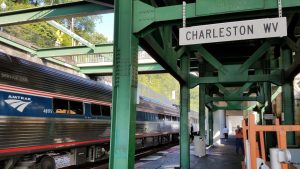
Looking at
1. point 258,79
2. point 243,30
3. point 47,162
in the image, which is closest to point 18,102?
point 47,162

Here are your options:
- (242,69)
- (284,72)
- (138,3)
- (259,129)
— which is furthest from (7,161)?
(284,72)

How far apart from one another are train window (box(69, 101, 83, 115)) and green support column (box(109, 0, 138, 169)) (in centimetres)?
508

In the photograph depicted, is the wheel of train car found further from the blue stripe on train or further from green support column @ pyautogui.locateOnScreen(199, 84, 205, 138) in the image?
green support column @ pyautogui.locateOnScreen(199, 84, 205, 138)

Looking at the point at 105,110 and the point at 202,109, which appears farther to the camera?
the point at 202,109

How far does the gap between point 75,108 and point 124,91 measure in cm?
546

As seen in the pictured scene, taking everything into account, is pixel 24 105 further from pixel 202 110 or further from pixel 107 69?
pixel 107 69

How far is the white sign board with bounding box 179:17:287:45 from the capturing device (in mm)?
5156

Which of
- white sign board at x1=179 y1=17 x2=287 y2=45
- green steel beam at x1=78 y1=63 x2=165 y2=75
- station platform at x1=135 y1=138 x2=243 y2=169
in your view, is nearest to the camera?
white sign board at x1=179 y1=17 x2=287 y2=45

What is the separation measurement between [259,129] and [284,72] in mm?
7564

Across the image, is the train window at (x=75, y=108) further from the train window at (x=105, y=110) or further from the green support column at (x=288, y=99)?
the green support column at (x=288, y=99)

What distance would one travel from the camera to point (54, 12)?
1213 centimetres

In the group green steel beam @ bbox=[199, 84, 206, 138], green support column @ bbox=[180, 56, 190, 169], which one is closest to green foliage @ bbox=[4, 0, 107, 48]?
green steel beam @ bbox=[199, 84, 206, 138]

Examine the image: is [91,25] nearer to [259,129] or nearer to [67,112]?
[67,112]

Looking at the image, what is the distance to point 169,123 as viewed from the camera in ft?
88.2
